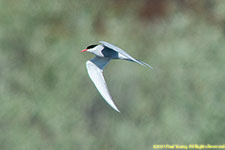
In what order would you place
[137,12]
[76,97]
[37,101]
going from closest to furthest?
1. [37,101]
2. [76,97]
3. [137,12]

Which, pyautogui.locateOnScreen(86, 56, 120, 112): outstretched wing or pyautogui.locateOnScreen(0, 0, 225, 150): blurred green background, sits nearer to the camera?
pyautogui.locateOnScreen(86, 56, 120, 112): outstretched wing

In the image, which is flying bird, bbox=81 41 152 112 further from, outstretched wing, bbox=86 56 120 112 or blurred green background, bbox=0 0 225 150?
blurred green background, bbox=0 0 225 150

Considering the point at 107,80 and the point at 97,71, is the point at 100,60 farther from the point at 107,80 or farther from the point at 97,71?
the point at 107,80

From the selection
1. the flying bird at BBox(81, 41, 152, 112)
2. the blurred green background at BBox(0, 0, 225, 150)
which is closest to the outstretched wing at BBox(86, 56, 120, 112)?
the flying bird at BBox(81, 41, 152, 112)

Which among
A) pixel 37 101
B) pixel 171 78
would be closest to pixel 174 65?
pixel 171 78

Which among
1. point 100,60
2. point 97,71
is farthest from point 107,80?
point 97,71

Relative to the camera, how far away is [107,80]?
1282cm

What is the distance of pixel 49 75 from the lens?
12.9m

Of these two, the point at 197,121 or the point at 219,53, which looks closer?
the point at 197,121

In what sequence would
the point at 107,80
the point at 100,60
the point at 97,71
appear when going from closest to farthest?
the point at 97,71
the point at 100,60
the point at 107,80

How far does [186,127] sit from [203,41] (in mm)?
3566

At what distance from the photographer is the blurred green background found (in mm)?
10922

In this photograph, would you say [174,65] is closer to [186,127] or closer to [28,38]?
[186,127]

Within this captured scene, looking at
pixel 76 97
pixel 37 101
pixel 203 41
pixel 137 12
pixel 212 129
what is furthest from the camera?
pixel 137 12
